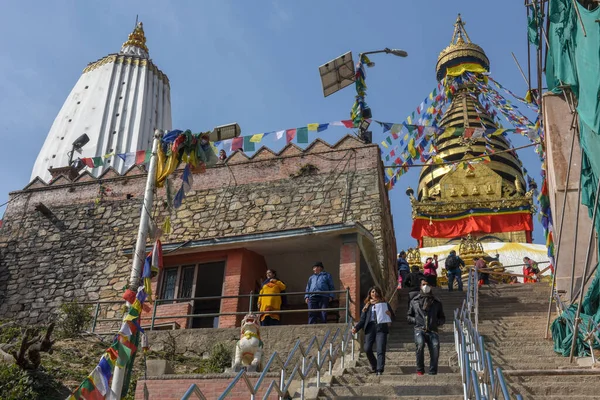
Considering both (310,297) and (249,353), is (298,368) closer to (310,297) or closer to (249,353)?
(249,353)

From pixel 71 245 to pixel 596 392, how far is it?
16243 mm

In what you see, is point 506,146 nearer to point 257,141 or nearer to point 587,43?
point 257,141

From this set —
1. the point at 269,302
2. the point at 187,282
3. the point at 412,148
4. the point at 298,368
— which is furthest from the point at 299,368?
the point at 412,148

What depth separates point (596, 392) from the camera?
8.65 m

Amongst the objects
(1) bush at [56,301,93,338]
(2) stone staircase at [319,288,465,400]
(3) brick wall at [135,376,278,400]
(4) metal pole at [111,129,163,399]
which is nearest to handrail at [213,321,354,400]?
(3) brick wall at [135,376,278,400]

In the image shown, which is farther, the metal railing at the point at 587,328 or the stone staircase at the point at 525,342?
the metal railing at the point at 587,328

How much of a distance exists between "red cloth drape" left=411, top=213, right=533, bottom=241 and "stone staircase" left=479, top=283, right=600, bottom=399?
17.4m

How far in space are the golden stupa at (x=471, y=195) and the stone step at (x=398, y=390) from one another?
71.4 ft

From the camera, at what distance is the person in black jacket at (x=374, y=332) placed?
10495 mm

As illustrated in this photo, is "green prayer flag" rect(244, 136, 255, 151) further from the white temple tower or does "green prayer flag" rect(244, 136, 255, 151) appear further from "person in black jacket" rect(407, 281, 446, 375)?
the white temple tower

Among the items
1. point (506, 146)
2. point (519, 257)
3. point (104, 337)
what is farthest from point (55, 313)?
point (506, 146)

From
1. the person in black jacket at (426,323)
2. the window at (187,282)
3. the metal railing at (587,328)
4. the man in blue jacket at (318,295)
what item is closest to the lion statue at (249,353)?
the person in black jacket at (426,323)

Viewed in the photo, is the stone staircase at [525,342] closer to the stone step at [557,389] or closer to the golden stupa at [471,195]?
the stone step at [557,389]

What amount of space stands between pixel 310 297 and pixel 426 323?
419cm
